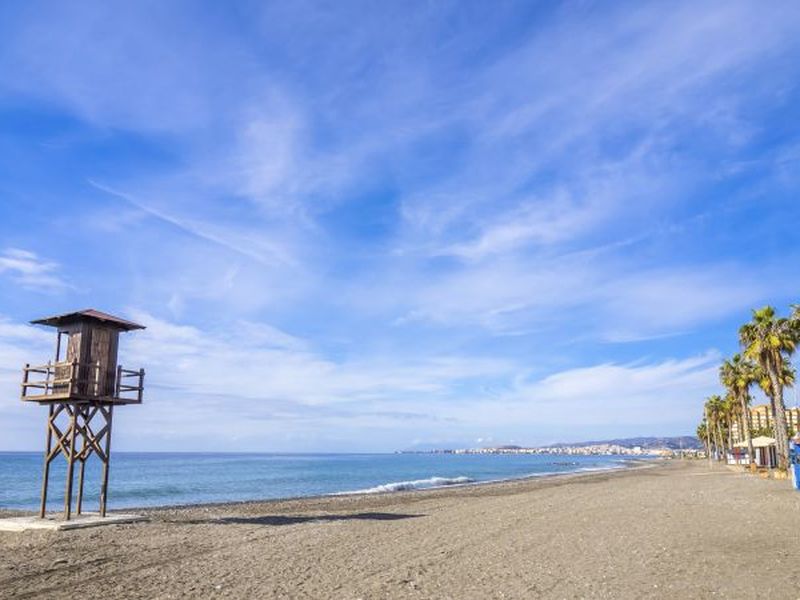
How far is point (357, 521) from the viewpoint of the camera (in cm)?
2141

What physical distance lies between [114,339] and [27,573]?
33.7 ft

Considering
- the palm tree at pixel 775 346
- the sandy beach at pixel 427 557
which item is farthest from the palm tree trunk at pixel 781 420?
the sandy beach at pixel 427 557

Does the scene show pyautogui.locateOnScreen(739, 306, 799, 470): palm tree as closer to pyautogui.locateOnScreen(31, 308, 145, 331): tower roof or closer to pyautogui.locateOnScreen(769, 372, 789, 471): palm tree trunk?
pyautogui.locateOnScreen(769, 372, 789, 471): palm tree trunk

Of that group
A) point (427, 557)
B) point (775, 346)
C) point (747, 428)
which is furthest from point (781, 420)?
point (427, 557)

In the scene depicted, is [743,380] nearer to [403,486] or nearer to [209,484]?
[403,486]

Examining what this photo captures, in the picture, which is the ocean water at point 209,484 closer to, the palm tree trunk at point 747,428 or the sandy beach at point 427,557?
the sandy beach at point 427,557

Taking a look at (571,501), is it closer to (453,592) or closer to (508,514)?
(508,514)

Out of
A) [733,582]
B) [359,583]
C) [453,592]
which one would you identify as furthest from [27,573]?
[733,582]

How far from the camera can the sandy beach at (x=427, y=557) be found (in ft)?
34.7

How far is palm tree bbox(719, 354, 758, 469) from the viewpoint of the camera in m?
53.1

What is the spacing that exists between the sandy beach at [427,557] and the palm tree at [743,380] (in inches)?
1335

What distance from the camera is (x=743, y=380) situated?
54.0 m

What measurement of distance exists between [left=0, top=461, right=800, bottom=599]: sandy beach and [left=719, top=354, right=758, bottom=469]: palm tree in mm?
33919

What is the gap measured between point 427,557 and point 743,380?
49.5m
